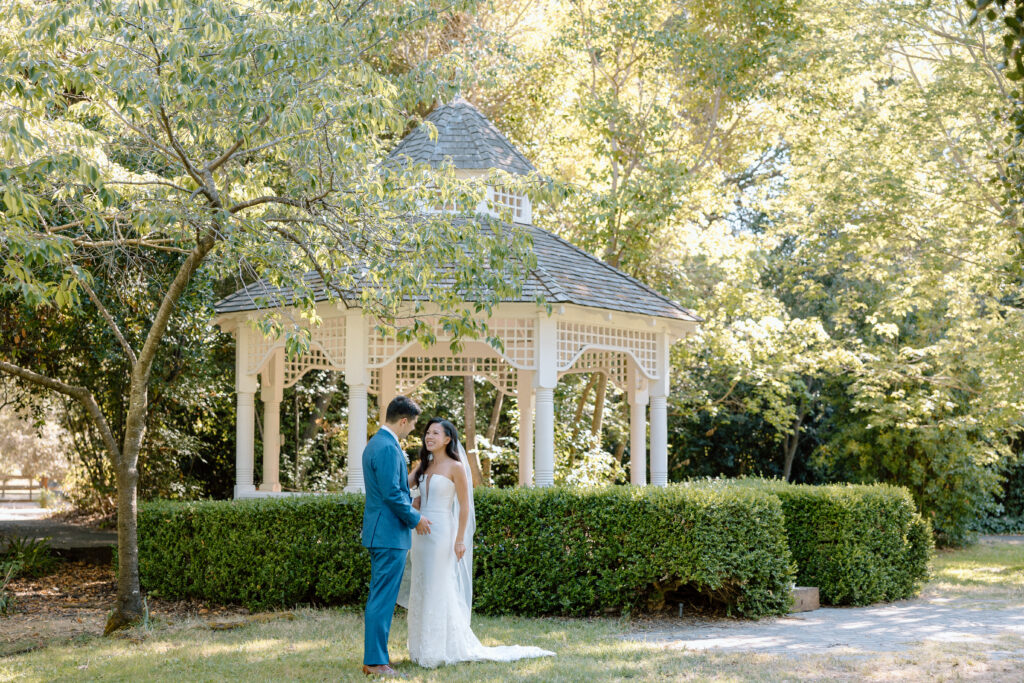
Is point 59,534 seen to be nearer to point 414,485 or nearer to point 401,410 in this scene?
point 414,485

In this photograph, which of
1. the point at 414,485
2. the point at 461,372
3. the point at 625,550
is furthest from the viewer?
the point at 461,372

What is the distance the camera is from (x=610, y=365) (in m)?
14.5

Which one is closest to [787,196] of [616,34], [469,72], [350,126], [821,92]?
[821,92]

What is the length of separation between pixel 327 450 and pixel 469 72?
11.2 metres

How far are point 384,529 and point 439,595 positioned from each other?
0.69m

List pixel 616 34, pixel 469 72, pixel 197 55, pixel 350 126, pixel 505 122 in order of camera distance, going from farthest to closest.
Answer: pixel 505 122 < pixel 616 34 < pixel 469 72 < pixel 350 126 < pixel 197 55

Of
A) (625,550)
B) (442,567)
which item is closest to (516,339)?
(625,550)

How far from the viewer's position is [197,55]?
7.19 meters

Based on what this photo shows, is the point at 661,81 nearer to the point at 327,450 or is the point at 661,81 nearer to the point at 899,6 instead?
the point at 899,6

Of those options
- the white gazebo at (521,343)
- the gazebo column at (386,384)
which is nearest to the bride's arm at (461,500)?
the white gazebo at (521,343)

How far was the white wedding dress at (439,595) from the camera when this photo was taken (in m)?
7.11

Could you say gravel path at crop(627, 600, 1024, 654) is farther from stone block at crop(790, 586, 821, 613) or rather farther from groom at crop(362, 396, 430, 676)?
groom at crop(362, 396, 430, 676)

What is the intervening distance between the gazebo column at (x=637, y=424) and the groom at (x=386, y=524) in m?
6.97

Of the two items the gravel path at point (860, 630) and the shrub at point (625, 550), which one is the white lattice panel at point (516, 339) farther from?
the gravel path at point (860, 630)
